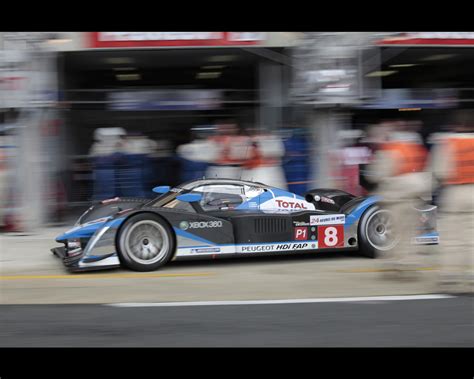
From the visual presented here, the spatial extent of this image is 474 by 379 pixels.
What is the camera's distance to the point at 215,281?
20.6 feet

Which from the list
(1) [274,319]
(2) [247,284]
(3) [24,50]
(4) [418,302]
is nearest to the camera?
(1) [274,319]

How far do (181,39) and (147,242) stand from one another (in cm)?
499

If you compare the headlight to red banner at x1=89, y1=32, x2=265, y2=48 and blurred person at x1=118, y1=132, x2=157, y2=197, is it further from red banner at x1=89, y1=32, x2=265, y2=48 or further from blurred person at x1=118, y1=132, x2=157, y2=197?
red banner at x1=89, y1=32, x2=265, y2=48

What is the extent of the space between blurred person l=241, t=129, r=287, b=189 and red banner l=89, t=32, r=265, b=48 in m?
1.92

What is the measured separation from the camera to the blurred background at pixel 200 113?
970cm

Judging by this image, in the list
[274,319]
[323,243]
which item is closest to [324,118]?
[323,243]

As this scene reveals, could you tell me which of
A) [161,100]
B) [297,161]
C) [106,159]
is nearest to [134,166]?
[106,159]

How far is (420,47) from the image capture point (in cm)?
1164

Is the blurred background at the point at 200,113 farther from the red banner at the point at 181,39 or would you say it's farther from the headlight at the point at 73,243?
the headlight at the point at 73,243

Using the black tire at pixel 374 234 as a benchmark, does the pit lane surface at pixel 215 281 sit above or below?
below

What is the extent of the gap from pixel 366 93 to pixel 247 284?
5.85m

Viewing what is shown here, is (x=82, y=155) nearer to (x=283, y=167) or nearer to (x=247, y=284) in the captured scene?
(x=283, y=167)

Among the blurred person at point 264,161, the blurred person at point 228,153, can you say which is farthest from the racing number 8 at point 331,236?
the blurred person at point 228,153

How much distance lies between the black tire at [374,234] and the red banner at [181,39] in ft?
15.2
